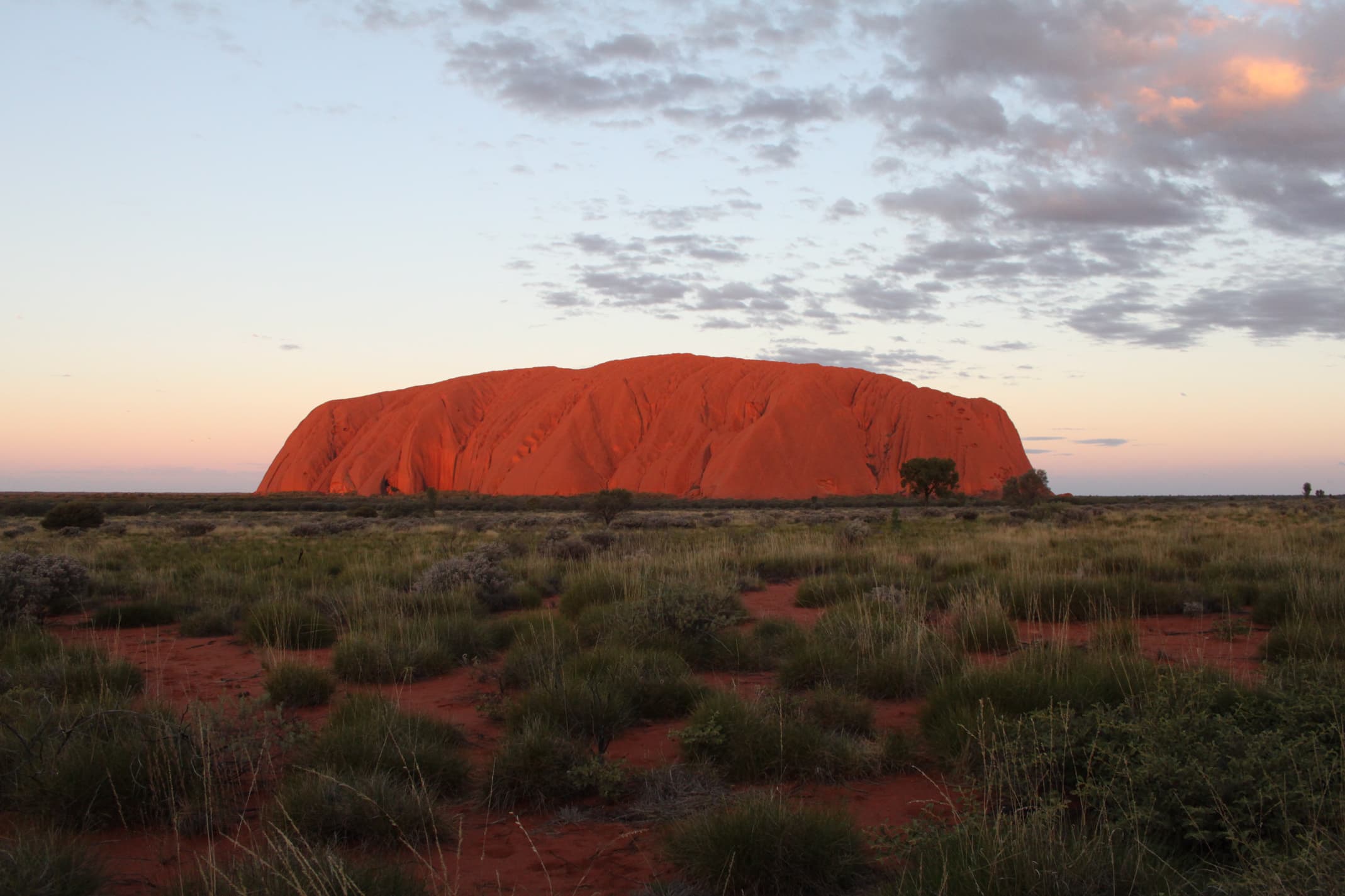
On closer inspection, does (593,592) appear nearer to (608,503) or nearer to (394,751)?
(394,751)

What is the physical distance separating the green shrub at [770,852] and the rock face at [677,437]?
59.9m

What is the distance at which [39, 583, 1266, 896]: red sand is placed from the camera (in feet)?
10.7

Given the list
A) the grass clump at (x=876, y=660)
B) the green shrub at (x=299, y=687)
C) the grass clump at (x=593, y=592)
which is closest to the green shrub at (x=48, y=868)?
the green shrub at (x=299, y=687)

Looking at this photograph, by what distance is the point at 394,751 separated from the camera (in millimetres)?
4184

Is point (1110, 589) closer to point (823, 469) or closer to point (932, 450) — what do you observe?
point (823, 469)

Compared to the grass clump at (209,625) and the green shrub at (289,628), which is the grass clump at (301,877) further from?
the grass clump at (209,625)

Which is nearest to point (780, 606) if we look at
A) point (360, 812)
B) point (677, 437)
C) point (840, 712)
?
point (840, 712)

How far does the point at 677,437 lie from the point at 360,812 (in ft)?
223

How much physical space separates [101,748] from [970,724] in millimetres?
4392

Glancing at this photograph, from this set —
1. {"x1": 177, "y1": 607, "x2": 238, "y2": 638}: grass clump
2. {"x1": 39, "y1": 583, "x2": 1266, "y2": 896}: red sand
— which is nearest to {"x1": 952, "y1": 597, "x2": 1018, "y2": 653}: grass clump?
{"x1": 39, "y1": 583, "x2": 1266, "y2": 896}: red sand

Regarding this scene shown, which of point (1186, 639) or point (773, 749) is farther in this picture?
point (1186, 639)

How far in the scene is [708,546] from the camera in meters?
14.8

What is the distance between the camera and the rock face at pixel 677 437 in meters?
66.6

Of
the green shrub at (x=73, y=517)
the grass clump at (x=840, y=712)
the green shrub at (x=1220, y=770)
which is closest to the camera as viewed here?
the green shrub at (x=1220, y=770)
